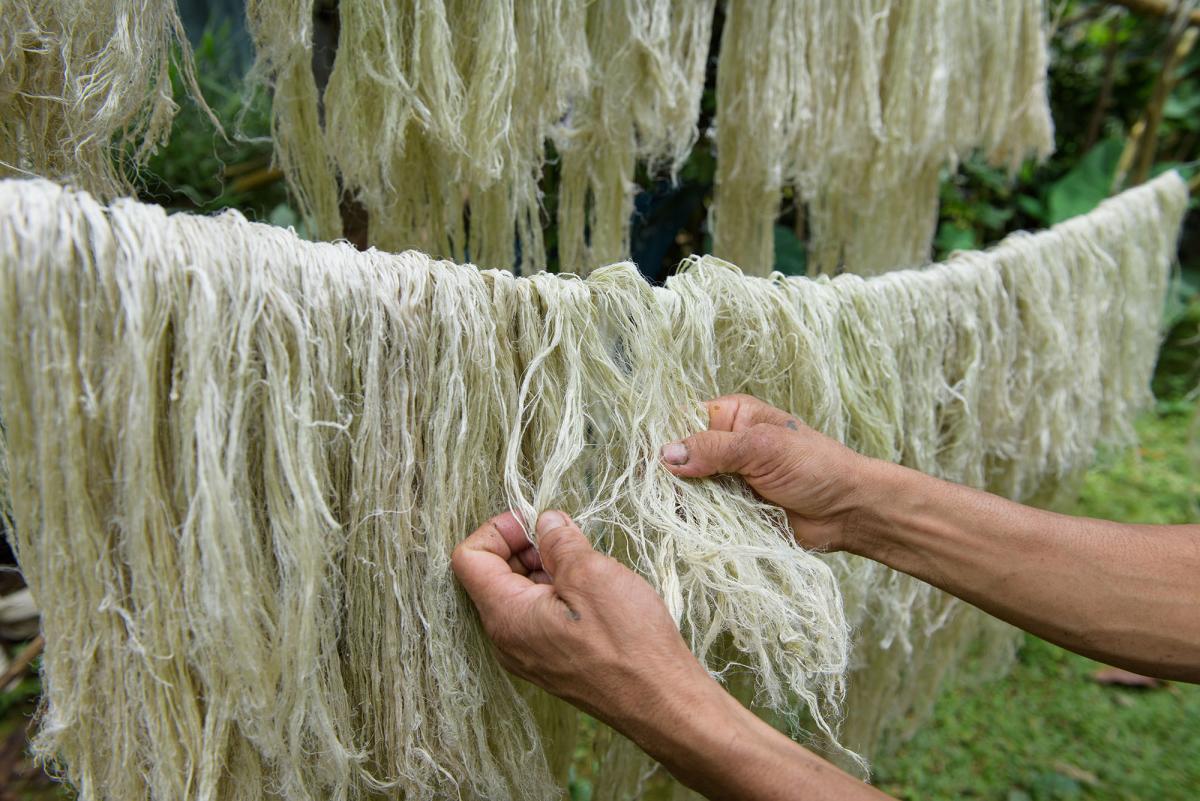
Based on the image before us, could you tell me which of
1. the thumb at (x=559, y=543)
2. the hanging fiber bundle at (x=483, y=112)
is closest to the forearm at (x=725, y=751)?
the thumb at (x=559, y=543)

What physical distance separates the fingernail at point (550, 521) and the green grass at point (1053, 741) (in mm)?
1468

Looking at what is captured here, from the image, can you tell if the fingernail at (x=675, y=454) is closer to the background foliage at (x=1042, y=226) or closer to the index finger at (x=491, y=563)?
the index finger at (x=491, y=563)

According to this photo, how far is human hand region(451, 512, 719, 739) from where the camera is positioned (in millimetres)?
622

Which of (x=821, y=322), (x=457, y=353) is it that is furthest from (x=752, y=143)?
(x=457, y=353)

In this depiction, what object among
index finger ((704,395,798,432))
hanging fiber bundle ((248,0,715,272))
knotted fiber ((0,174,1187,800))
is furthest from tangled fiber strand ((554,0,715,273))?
index finger ((704,395,798,432))

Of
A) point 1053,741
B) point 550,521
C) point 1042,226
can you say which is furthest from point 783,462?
point 1042,226

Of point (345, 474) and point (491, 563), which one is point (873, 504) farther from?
point (345, 474)

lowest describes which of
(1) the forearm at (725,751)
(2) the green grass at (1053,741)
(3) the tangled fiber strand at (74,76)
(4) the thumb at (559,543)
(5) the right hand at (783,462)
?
(2) the green grass at (1053,741)

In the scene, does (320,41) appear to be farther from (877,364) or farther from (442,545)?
(877,364)

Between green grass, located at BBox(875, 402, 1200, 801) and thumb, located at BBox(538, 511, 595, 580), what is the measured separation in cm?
147

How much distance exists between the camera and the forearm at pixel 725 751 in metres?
0.59

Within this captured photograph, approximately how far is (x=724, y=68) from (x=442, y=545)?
38.9 inches

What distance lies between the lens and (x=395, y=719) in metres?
0.71

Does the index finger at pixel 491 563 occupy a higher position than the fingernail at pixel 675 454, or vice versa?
the fingernail at pixel 675 454
